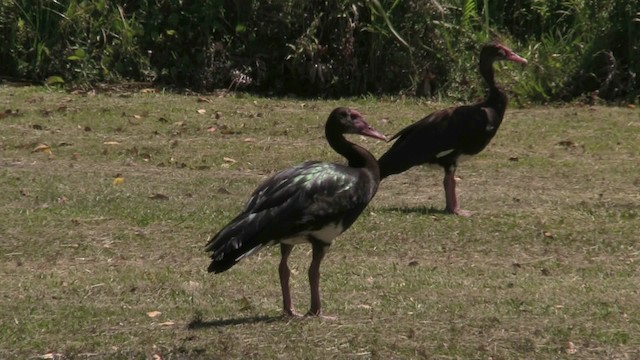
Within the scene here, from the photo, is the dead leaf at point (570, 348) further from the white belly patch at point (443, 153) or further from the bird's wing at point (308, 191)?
the white belly patch at point (443, 153)

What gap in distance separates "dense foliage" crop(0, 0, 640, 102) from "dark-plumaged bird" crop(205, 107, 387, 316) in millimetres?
8832

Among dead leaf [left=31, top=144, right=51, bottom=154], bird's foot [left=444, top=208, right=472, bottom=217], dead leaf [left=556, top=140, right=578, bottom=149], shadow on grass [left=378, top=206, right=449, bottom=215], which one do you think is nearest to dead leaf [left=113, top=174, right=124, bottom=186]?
dead leaf [left=31, top=144, right=51, bottom=154]

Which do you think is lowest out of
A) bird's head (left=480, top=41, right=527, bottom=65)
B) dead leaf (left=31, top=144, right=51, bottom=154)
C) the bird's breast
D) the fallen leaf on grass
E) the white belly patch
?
dead leaf (left=31, top=144, right=51, bottom=154)

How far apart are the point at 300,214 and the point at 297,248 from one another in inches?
92.9

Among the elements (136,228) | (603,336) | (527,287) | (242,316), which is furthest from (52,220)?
(603,336)

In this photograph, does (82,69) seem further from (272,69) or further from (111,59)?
(272,69)

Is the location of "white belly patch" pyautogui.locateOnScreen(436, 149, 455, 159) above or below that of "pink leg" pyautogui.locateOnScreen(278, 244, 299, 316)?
below

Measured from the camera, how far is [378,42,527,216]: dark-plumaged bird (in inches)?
420

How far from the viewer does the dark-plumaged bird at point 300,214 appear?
710cm

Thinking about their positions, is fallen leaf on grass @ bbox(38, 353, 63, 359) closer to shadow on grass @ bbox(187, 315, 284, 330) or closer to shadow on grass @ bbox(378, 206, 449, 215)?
shadow on grass @ bbox(187, 315, 284, 330)

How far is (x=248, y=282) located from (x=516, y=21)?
10405mm

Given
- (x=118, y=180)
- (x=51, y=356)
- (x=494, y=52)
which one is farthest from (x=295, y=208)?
(x=494, y=52)

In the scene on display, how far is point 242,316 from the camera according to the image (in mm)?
7703

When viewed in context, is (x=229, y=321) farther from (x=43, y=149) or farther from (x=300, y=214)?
(x=43, y=149)
